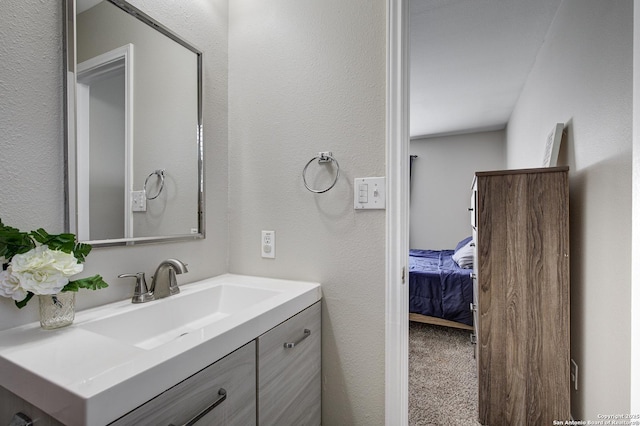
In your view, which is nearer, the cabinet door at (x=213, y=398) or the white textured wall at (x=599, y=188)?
the cabinet door at (x=213, y=398)

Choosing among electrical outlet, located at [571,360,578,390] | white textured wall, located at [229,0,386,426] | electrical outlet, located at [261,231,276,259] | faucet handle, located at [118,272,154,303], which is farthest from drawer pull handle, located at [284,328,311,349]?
electrical outlet, located at [571,360,578,390]

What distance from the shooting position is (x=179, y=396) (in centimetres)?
63

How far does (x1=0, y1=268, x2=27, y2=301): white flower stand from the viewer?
2.34 ft

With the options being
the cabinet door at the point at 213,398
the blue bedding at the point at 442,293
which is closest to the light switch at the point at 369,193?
the cabinet door at the point at 213,398

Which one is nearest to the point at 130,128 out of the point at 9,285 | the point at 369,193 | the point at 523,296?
the point at 9,285

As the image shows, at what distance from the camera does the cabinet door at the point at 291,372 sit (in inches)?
34.8

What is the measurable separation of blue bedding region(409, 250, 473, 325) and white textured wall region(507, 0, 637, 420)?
1.23 metres

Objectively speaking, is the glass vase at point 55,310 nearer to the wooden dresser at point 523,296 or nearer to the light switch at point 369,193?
the light switch at point 369,193

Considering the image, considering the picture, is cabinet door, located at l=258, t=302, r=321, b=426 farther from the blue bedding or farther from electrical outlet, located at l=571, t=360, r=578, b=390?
the blue bedding

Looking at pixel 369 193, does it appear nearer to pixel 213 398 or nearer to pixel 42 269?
pixel 213 398

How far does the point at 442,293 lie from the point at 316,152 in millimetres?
2346

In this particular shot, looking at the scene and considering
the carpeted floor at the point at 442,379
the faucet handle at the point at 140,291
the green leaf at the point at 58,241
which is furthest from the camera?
the carpeted floor at the point at 442,379

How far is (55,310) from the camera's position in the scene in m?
0.78

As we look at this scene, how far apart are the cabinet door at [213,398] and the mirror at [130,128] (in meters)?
0.61
